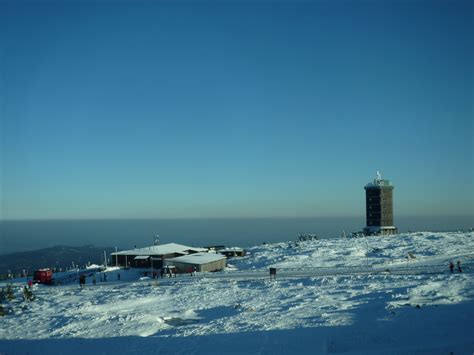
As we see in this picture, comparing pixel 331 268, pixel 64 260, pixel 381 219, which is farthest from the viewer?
pixel 64 260

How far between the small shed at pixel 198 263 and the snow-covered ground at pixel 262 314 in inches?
146

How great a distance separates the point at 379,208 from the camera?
93375mm

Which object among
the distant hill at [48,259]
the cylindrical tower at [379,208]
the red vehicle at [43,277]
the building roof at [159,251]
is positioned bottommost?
the distant hill at [48,259]

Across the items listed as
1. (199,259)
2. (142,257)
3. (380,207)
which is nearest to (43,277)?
(142,257)

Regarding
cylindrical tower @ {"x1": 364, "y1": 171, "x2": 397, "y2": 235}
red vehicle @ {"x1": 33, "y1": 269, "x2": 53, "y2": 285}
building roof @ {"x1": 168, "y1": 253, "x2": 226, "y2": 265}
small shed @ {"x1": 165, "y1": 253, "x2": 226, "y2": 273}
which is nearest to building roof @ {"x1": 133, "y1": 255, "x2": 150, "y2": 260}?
small shed @ {"x1": 165, "y1": 253, "x2": 226, "y2": 273}

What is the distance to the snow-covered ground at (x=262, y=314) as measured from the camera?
2305cm

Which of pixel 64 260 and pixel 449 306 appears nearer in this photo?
pixel 449 306

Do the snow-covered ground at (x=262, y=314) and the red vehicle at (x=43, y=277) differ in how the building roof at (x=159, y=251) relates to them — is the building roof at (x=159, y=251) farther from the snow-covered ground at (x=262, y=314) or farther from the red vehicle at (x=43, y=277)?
the red vehicle at (x=43, y=277)

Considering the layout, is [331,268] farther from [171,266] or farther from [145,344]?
[145,344]

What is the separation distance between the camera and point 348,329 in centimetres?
2453

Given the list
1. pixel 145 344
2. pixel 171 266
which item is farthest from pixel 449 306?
pixel 171 266

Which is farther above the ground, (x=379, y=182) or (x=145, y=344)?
(x=379, y=182)

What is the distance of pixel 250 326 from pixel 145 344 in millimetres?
6376

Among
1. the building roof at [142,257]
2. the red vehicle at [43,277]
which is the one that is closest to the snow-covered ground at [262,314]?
the red vehicle at [43,277]
